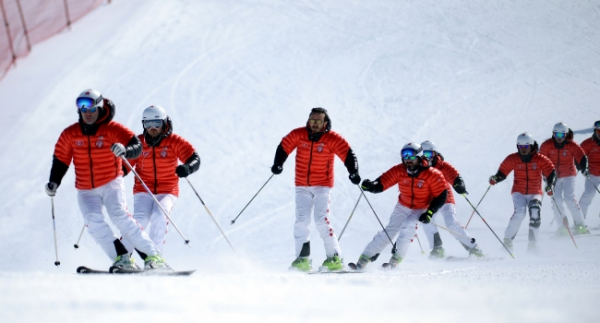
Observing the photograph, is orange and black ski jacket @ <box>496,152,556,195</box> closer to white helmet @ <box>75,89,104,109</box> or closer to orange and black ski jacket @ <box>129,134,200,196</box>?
orange and black ski jacket @ <box>129,134,200,196</box>

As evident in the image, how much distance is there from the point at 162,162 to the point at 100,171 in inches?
41.5

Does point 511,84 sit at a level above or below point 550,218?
above

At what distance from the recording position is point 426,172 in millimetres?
9344

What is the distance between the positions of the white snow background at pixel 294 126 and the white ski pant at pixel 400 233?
452 mm

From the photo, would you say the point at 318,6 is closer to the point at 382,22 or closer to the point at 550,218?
the point at 382,22

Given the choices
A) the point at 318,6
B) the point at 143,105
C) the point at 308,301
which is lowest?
the point at 308,301

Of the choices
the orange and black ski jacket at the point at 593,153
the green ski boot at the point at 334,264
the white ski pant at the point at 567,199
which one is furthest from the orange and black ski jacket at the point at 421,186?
the orange and black ski jacket at the point at 593,153

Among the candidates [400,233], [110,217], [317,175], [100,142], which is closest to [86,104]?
[100,142]

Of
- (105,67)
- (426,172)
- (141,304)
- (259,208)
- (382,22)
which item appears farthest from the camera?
(382,22)

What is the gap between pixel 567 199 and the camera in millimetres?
13430

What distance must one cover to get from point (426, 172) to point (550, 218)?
610 cm

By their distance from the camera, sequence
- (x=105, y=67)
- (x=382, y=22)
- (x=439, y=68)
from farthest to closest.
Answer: (x=382, y=22)
(x=439, y=68)
(x=105, y=67)

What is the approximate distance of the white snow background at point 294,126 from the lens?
16.0ft

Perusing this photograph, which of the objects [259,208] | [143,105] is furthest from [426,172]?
[143,105]
